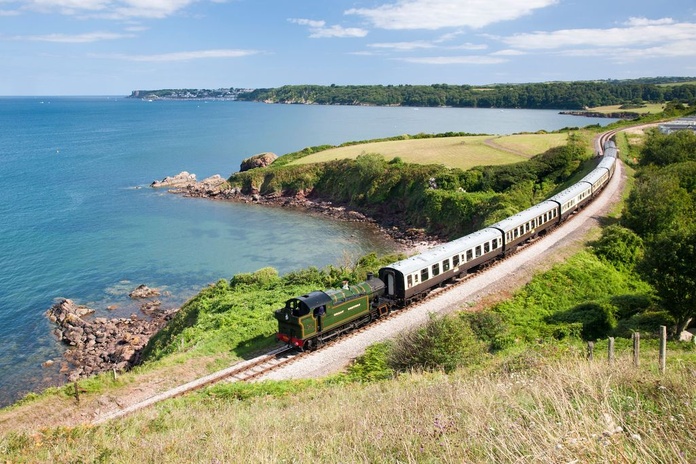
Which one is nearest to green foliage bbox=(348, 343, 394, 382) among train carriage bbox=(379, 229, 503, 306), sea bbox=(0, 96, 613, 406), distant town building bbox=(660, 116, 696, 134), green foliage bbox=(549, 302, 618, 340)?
train carriage bbox=(379, 229, 503, 306)

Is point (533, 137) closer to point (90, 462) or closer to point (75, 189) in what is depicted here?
point (75, 189)

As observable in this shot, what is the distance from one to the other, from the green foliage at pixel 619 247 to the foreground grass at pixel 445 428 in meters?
23.4

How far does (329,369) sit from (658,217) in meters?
27.9

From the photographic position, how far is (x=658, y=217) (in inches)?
1387

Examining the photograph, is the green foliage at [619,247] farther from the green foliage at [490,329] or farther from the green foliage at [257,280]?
the green foliage at [257,280]

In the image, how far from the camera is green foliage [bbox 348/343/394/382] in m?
17.2

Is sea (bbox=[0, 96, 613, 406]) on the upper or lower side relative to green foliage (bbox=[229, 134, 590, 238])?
lower

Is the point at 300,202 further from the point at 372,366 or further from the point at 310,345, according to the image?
the point at 372,366

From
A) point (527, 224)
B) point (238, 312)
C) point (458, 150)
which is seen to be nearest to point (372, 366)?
point (238, 312)

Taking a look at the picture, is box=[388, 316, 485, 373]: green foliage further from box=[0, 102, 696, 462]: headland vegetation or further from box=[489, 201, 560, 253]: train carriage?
box=[489, 201, 560, 253]: train carriage

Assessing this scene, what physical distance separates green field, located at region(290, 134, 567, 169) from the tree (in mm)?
50003

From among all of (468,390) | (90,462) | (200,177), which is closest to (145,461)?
A: (90,462)

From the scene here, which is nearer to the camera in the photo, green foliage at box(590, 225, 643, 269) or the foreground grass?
the foreground grass

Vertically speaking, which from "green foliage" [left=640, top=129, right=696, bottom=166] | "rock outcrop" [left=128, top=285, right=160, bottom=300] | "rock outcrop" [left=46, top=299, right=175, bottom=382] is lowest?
"rock outcrop" [left=46, top=299, right=175, bottom=382]
